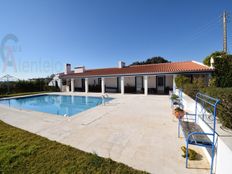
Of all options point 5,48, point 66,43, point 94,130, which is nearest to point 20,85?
point 5,48

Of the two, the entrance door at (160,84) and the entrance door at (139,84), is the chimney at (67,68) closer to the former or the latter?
the entrance door at (139,84)

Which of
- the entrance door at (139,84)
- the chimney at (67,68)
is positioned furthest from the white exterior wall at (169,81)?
the chimney at (67,68)

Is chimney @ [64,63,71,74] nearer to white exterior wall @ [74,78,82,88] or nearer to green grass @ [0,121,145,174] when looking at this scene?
white exterior wall @ [74,78,82,88]

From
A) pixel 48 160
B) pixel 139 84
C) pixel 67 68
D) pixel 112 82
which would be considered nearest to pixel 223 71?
pixel 139 84

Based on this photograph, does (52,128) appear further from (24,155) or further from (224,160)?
(224,160)

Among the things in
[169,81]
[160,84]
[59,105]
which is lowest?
[59,105]

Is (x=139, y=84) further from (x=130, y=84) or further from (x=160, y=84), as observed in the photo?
(x=160, y=84)

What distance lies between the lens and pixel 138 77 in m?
19.3

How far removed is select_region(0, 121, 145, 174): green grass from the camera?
2701 millimetres

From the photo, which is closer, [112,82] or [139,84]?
[139,84]

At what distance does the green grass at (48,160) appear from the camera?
2701mm

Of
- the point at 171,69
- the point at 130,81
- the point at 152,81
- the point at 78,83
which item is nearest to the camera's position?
the point at 171,69

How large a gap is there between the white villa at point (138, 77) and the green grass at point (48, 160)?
13.2 meters

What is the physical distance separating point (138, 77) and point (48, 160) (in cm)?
1748
